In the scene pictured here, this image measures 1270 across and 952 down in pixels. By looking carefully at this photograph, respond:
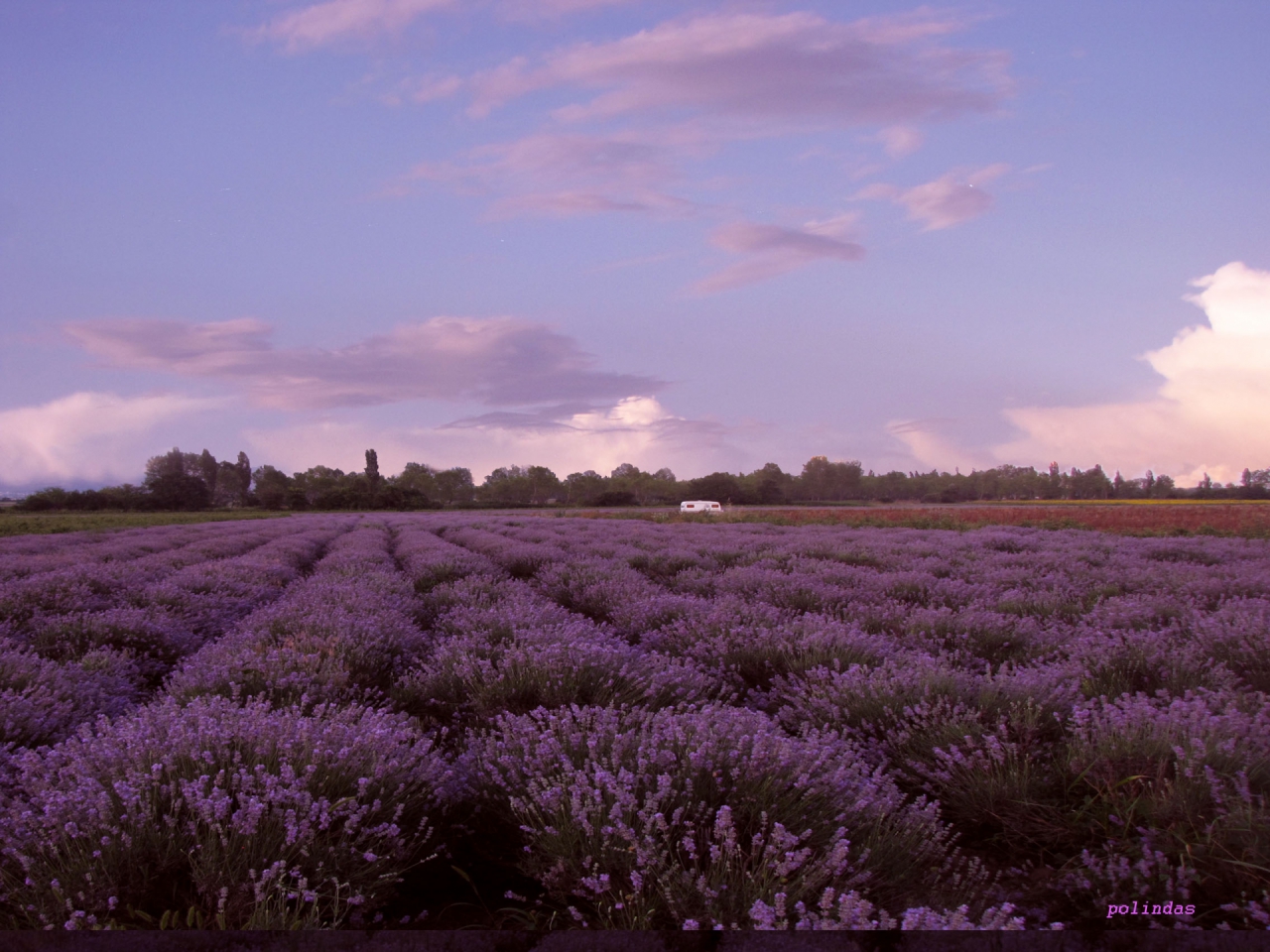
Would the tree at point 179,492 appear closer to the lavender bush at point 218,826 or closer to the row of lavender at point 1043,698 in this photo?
the row of lavender at point 1043,698

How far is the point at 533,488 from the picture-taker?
94750mm

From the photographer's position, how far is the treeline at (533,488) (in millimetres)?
53250

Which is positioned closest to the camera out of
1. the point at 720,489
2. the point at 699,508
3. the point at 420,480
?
the point at 699,508

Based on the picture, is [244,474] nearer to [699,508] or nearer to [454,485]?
[454,485]

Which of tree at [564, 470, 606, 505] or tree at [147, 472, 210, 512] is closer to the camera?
tree at [147, 472, 210, 512]

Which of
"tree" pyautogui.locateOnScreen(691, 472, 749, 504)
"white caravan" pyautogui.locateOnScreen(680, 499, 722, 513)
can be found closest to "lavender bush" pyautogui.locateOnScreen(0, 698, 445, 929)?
"white caravan" pyautogui.locateOnScreen(680, 499, 722, 513)

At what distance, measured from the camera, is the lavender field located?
5.43 ft

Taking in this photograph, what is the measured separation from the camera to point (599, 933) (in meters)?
1.22

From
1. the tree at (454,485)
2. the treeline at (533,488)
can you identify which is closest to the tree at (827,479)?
the treeline at (533,488)

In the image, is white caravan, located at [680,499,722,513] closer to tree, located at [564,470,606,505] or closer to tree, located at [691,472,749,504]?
tree, located at [691,472,749,504]

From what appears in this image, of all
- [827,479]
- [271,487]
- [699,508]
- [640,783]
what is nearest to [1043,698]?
[640,783]

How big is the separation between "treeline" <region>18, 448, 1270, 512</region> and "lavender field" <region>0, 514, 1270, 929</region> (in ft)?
150

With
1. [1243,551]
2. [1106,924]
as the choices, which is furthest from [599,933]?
[1243,551]

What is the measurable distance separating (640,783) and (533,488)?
9387 cm
